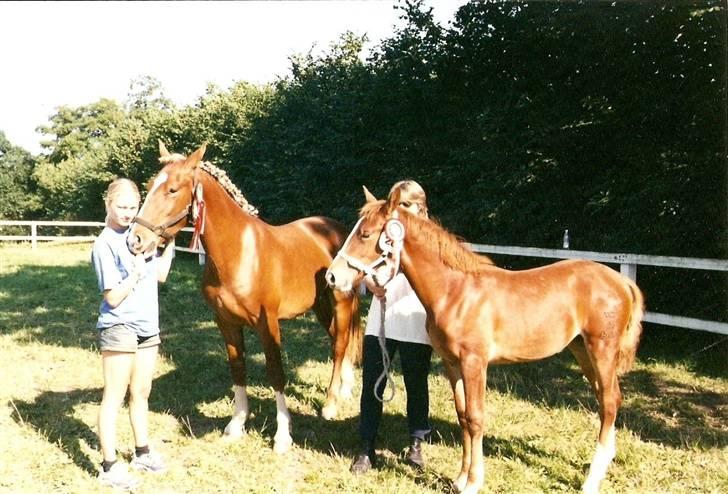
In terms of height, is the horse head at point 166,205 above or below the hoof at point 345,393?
above

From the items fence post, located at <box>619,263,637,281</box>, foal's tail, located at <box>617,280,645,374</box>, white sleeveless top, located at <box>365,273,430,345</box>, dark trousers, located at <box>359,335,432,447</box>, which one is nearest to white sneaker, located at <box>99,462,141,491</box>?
dark trousers, located at <box>359,335,432,447</box>

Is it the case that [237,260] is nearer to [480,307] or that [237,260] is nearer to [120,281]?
[120,281]

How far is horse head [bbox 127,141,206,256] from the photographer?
3.65 m

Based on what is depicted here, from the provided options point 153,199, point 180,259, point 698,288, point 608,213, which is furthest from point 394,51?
point 180,259

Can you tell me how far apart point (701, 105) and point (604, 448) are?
4.49 m

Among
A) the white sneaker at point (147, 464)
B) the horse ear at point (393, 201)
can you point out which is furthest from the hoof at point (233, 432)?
the horse ear at point (393, 201)

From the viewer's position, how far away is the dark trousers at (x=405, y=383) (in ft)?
13.0

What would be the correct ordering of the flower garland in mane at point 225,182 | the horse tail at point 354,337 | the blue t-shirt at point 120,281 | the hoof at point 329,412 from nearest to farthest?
the blue t-shirt at point 120,281, the flower garland in mane at point 225,182, the hoof at point 329,412, the horse tail at point 354,337

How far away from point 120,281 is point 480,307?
7.37ft

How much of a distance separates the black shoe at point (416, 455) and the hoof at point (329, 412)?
1.13 m

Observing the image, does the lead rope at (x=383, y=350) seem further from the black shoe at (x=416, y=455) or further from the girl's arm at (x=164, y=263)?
the girl's arm at (x=164, y=263)

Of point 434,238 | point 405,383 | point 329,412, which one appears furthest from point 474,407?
point 329,412

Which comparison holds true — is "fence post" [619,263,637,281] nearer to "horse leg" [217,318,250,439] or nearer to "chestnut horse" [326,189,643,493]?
"chestnut horse" [326,189,643,493]

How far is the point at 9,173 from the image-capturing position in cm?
4134
